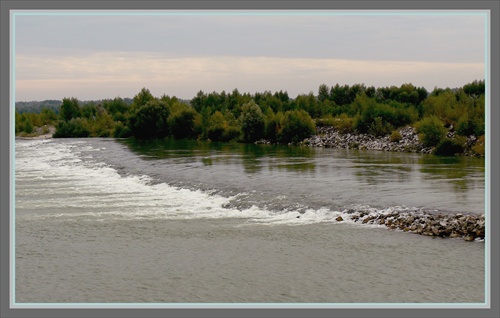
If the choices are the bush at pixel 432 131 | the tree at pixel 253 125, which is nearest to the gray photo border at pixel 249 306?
the bush at pixel 432 131

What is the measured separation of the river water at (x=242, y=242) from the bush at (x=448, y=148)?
46.4 feet

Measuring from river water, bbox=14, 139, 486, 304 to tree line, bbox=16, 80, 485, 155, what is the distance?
22786mm

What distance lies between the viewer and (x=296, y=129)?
2453 inches

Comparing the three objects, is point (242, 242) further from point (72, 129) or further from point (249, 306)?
point (72, 129)

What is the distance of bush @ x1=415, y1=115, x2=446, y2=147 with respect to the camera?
150ft

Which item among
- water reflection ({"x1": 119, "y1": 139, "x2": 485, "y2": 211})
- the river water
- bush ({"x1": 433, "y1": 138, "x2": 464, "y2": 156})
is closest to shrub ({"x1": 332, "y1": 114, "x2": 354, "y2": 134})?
bush ({"x1": 433, "y1": 138, "x2": 464, "y2": 156})

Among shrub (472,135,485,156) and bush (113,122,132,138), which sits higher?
bush (113,122,132,138)

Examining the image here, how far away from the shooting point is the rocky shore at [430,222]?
16.0m

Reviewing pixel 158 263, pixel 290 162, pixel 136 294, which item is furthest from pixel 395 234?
pixel 290 162

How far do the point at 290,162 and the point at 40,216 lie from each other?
20.9 meters

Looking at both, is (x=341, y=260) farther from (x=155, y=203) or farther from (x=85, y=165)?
(x=85, y=165)

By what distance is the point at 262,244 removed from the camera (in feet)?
50.9

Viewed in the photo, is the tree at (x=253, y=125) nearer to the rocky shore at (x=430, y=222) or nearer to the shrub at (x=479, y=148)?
the shrub at (x=479, y=148)

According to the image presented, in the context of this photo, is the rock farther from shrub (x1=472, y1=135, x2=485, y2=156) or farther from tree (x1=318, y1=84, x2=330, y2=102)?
tree (x1=318, y1=84, x2=330, y2=102)
